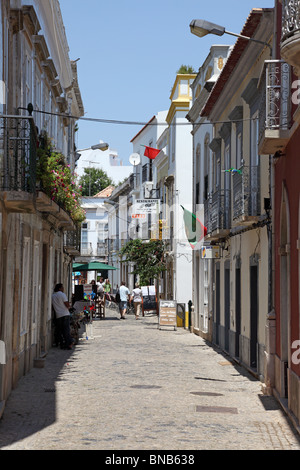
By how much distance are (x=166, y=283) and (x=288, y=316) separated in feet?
80.6

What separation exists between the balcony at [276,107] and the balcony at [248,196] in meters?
3.25

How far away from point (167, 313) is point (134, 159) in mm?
22189

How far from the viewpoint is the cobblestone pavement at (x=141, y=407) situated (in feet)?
28.2

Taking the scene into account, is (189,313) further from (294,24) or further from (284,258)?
(294,24)

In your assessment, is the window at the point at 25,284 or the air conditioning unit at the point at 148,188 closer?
the window at the point at 25,284

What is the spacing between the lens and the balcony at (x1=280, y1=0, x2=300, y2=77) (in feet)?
25.8

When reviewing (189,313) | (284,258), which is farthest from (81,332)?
(284,258)

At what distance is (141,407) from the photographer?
35.7ft

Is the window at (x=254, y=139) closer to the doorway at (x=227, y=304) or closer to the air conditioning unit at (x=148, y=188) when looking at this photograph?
the doorway at (x=227, y=304)

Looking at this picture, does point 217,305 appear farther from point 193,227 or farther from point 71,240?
point 71,240

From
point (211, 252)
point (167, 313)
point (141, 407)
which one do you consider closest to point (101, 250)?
point (167, 313)

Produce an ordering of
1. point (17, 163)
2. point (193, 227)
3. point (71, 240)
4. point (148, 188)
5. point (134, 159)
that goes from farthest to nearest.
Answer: point (134, 159) < point (148, 188) < point (71, 240) < point (193, 227) < point (17, 163)

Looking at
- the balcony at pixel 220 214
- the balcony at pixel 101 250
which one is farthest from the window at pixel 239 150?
the balcony at pixel 101 250

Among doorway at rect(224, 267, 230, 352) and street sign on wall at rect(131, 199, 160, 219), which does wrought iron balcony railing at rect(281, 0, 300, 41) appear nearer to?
doorway at rect(224, 267, 230, 352)
